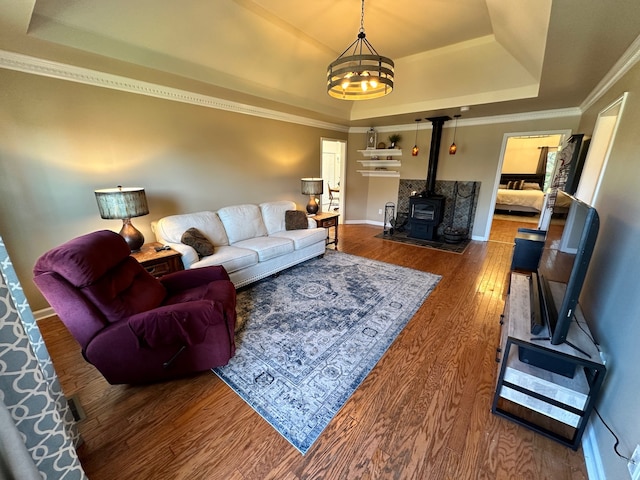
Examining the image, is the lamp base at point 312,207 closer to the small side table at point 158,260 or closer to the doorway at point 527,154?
the small side table at point 158,260

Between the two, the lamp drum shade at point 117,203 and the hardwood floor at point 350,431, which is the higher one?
the lamp drum shade at point 117,203

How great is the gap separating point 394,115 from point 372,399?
4.88 meters

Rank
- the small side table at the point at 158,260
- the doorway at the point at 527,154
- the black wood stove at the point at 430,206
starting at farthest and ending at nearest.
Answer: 1. the doorway at the point at 527,154
2. the black wood stove at the point at 430,206
3. the small side table at the point at 158,260

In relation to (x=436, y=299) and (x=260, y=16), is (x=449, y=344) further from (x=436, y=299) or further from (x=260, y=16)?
(x=260, y=16)

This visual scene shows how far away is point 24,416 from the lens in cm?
86

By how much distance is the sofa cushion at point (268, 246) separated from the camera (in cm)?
330

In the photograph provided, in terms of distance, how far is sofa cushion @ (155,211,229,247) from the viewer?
10.1 feet

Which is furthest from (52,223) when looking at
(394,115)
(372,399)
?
(394,115)

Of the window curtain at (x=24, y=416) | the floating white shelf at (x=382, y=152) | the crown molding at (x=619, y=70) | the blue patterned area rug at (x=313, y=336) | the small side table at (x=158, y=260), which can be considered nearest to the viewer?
the window curtain at (x=24, y=416)

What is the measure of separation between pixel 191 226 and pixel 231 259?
0.72m

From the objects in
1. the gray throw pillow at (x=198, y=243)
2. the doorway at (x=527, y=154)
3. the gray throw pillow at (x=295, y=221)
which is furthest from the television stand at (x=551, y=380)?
the doorway at (x=527, y=154)

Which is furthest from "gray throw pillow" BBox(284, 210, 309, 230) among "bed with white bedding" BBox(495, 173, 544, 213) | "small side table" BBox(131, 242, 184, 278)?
"bed with white bedding" BBox(495, 173, 544, 213)

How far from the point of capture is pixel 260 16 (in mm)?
2797

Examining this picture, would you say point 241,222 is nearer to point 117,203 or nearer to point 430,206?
point 117,203
